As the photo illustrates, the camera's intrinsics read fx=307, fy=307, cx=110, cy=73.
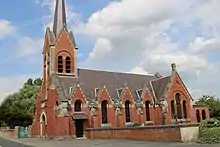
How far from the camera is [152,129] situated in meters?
29.7

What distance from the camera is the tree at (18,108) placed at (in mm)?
70750

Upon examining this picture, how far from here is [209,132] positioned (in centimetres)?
2523

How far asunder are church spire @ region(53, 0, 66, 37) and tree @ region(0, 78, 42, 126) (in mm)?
26661

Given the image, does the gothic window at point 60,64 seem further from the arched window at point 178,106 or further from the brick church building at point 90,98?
the arched window at point 178,106

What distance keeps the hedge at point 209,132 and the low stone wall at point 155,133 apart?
0.84 meters

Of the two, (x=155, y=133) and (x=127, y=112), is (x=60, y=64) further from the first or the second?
(x=155, y=133)

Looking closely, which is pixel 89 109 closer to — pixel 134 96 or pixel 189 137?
pixel 134 96

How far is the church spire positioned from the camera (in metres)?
51.4

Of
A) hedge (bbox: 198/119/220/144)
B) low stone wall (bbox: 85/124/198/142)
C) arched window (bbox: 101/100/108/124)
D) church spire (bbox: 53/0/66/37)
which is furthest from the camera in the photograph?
church spire (bbox: 53/0/66/37)

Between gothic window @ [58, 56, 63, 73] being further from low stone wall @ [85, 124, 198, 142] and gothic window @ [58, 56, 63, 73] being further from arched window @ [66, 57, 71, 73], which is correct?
low stone wall @ [85, 124, 198, 142]

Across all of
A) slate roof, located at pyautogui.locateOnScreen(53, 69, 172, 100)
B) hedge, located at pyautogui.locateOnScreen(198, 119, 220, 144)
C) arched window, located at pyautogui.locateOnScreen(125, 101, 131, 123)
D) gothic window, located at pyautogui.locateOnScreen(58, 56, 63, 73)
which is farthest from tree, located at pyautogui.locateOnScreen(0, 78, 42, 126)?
hedge, located at pyautogui.locateOnScreen(198, 119, 220, 144)

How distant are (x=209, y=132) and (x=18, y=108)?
2168 inches

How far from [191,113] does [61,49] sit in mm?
24172

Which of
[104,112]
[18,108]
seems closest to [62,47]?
[104,112]
